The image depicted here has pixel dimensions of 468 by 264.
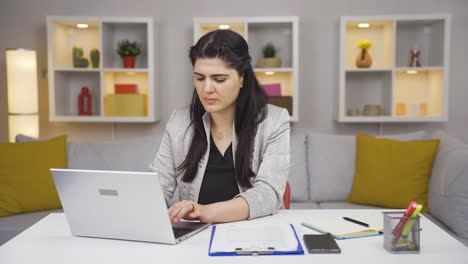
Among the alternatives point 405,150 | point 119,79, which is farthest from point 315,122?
point 119,79

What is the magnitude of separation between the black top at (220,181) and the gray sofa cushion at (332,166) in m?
1.36

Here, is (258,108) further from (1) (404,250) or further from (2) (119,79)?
(2) (119,79)

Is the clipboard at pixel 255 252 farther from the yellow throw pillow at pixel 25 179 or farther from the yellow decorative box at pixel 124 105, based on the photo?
the yellow decorative box at pixel 124 105

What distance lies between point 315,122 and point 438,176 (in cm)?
124

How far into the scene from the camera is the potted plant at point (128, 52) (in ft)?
11.7

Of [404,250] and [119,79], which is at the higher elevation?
[119,79]

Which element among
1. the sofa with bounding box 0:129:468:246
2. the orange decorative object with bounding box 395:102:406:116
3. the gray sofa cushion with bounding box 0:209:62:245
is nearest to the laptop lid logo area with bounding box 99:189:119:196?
the gray sofa cushion with bounding box 0:209:62:245

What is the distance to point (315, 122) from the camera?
3746 millimetres

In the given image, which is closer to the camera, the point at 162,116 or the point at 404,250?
the point at 404,250

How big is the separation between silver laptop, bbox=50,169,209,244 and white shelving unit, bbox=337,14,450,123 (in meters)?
2.41

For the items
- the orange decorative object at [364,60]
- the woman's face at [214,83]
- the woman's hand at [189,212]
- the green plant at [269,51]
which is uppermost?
the green plant at [269,51]

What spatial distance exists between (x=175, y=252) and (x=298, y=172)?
2.02 m

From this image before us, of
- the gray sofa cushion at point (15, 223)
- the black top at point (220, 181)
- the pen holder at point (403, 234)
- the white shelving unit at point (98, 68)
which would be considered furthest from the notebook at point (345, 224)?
the white shelving unit at point (98, 68)

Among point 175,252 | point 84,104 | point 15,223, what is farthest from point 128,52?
point 175,252
